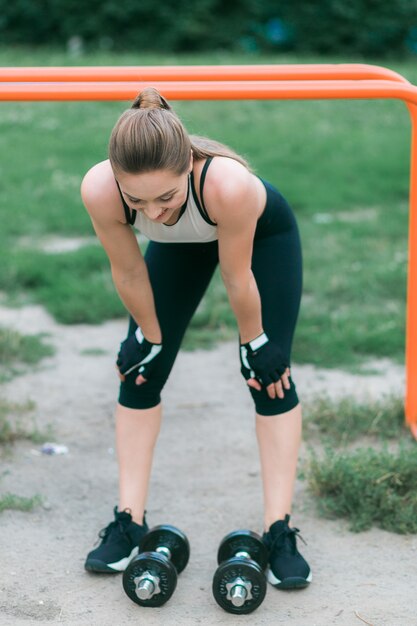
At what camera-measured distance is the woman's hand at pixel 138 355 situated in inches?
112

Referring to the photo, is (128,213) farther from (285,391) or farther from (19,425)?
(19,425)

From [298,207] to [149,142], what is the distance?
424 cm

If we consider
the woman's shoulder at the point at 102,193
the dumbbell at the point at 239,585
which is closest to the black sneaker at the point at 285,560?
the dumbbell at the point at 239,585

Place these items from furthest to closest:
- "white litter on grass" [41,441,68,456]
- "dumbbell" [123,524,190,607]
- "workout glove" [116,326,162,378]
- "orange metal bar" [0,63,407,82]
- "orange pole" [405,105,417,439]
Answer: "white litter on grass" [41,441,68,456], "orange pole" [405,105,417,439], "orange metal bar" [0,63,407,82], "workout glove" [116,326,162,378], "dumbbell" [123,524,190,607]

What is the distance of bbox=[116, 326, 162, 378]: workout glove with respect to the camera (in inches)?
112

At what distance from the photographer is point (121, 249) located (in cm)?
267

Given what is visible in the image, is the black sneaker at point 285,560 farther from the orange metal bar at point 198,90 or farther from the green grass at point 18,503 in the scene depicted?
the orange metal bar at point 198,90

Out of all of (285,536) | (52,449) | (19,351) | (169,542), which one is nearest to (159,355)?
(169,542)

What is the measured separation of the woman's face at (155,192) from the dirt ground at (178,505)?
41.9 inches

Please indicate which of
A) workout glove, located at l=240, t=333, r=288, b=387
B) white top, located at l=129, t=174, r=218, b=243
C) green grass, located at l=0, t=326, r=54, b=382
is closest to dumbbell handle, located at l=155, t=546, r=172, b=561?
workout glove, located at l=240, t=333, r=288, b=387

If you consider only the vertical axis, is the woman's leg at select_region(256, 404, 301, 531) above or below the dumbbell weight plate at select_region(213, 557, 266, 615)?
above

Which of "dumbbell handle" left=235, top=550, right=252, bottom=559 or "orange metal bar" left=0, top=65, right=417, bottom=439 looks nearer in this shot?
"dumbbell handle" left=235, top=550, right=252, bottom=559

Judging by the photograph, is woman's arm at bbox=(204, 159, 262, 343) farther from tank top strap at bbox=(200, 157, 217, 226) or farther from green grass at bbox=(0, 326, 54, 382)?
green grass at bbox=(0, 326, 54, 382)

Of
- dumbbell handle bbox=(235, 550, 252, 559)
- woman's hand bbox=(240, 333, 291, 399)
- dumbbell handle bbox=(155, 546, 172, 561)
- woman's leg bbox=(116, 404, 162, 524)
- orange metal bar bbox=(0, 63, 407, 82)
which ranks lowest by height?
dumbbell handle bbox=(155, 546, 172, 561)
